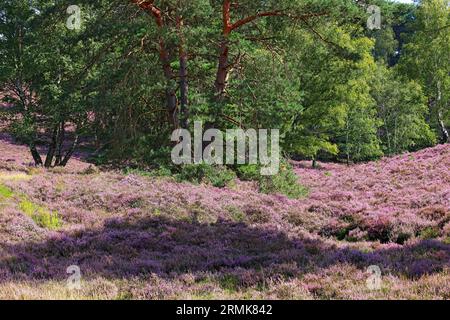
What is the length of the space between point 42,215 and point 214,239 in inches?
211

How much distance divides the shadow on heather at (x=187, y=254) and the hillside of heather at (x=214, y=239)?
30 mm

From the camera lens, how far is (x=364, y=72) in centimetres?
3791

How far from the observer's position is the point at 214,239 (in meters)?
11.8

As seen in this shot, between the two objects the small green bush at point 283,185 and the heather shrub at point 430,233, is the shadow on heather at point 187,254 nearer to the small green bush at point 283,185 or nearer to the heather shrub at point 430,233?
the heather shrub at point 430,233

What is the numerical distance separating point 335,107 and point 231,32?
689 inches

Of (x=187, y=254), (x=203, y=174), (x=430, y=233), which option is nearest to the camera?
(x=187, y=254)

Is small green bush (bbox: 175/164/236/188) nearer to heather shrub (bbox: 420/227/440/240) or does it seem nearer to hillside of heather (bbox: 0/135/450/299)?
hillside of heather (bbox: 0/135/450/299)

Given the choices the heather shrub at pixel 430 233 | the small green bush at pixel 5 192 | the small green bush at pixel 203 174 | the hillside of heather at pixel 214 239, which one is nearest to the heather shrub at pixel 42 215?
the hillside of heather at pixel 214 239

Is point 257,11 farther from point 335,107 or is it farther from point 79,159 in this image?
point 79,159

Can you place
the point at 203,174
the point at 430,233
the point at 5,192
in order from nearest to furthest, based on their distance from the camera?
the point at 430,233
the point at 5,192
the point at 203,174

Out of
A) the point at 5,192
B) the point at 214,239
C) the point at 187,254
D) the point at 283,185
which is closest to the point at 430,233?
the point at 214,239

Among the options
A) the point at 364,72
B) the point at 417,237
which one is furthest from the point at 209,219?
the point at 364,72

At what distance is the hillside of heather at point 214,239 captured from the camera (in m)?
7.70

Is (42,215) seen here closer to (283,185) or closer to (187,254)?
(187,254)
